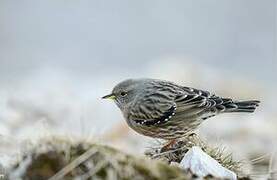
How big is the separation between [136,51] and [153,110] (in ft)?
40.8

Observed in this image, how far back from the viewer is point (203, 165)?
819 centimetres

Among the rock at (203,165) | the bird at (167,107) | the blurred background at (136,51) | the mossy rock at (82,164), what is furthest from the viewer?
the blurred background at (136,51)

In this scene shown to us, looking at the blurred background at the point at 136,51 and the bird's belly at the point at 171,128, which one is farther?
the blurred background at the point at 136,51

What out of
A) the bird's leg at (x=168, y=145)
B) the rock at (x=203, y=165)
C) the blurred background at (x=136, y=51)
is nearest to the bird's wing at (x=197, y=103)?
the bird's leg at (x=168, y=145)

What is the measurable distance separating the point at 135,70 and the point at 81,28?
419 cm

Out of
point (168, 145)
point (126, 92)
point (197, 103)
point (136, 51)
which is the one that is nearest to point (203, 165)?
point (168, 145)

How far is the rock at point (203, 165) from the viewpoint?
319 inches

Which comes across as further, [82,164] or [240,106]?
[240,106]

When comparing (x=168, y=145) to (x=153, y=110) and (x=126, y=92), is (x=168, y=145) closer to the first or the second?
(x=153, y=110)

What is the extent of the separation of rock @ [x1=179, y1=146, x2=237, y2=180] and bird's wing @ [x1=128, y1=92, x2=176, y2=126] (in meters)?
2.18

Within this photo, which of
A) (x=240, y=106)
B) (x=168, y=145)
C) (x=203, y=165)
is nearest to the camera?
(x=203, y=165)

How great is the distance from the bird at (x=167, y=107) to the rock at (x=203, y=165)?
1.95 m

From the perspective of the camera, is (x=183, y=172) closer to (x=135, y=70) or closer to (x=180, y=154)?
(x=180, y=154)

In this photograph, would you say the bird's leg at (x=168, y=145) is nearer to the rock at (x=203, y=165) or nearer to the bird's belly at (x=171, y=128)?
the bird's belly at (x=171, y=128)
